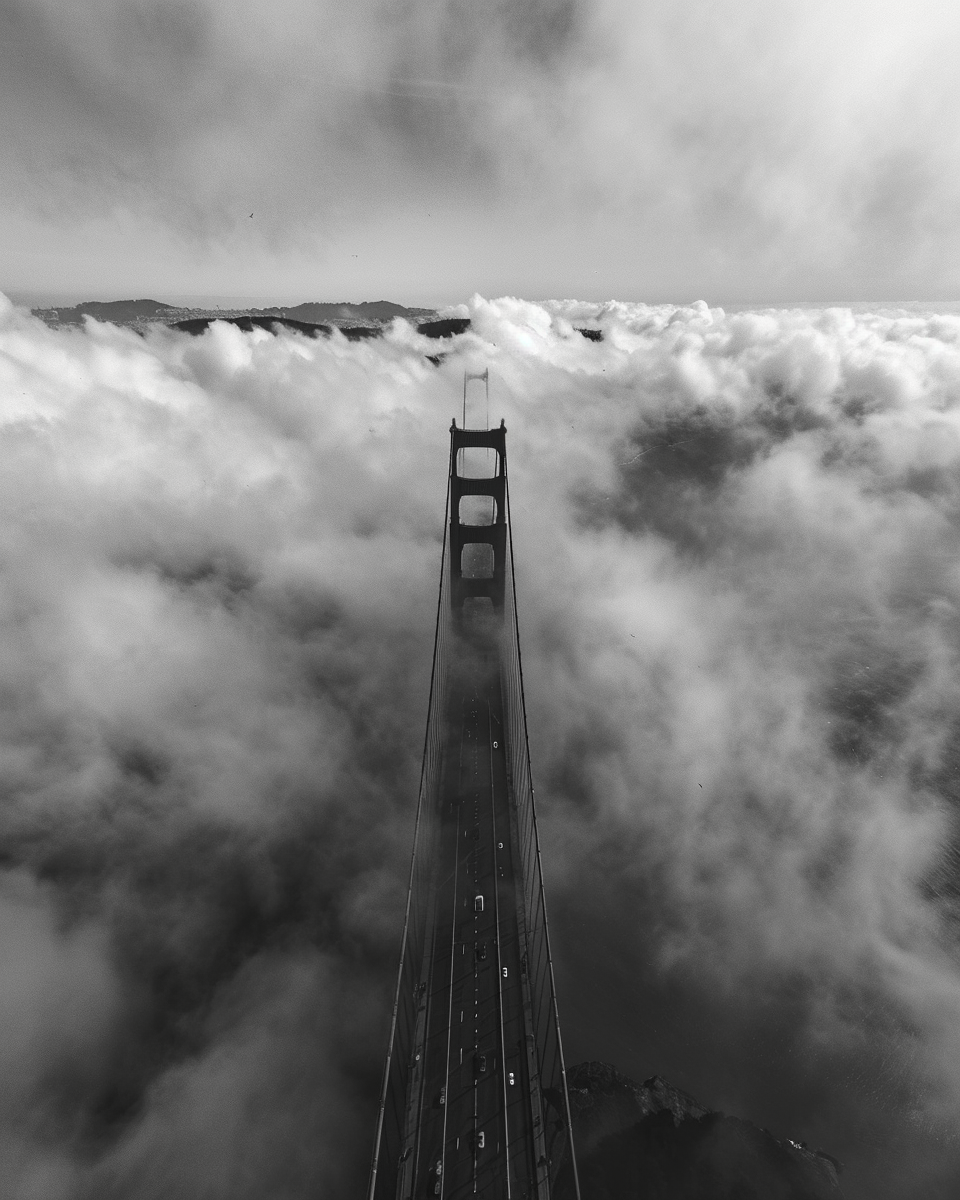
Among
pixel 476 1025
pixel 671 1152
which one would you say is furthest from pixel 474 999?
pixel 671 1152

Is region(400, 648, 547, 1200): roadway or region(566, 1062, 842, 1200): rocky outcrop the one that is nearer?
region(400, 648, 547, 1200): roadway

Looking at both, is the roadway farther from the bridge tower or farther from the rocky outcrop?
the rocky outcrop

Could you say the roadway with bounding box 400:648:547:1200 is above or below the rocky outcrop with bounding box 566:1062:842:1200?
above

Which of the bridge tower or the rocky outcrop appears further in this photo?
the rocky outcrop

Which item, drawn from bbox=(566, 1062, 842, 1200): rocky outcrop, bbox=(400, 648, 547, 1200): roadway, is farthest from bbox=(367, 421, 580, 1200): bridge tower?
bbox=(566, 1062, 842, 1200): rocky outcrop

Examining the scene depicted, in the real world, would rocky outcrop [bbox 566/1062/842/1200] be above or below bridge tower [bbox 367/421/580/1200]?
below

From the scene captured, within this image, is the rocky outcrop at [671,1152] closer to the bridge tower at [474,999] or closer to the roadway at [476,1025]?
the bridge tower at [474,999]
